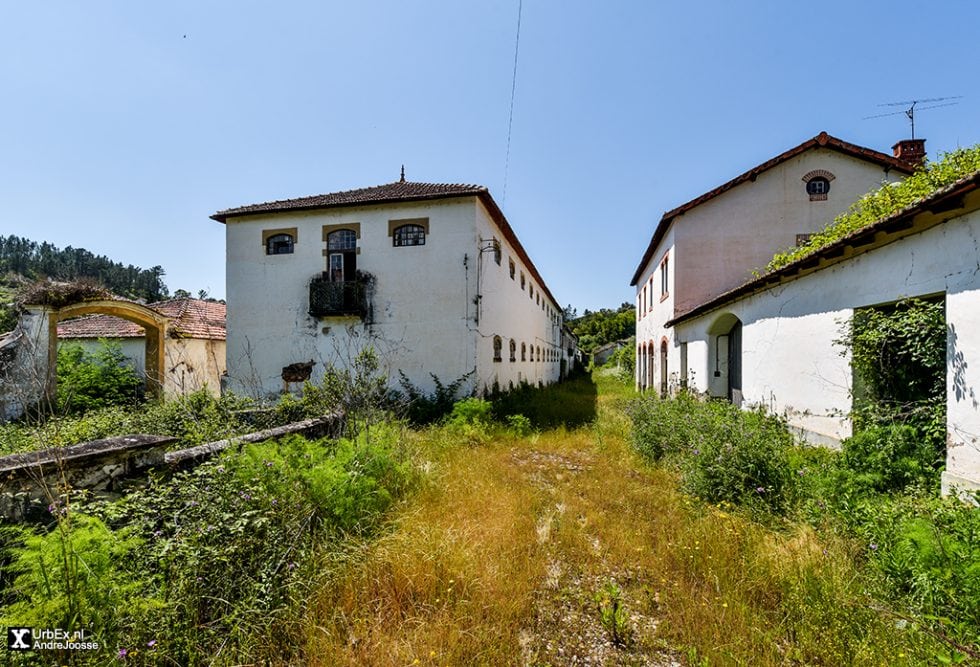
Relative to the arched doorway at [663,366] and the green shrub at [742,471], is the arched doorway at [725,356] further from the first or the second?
the green shrub at [742,471]

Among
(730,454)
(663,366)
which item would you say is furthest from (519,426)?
(663,366)

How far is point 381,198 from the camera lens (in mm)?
10820

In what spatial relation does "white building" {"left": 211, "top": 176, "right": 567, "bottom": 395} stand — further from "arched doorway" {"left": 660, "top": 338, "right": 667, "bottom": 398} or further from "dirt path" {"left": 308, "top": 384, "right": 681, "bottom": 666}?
"arched doorway" {"left": 660, "top": 338, "right": 667, "bottom": 398}

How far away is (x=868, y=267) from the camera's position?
4.66 metres

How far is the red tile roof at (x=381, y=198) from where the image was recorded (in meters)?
10.6

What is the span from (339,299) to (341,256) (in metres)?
1.35


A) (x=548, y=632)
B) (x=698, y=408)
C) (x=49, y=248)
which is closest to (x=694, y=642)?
(x=548, y=632)

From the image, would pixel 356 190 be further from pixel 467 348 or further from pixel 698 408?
pixel 698 408

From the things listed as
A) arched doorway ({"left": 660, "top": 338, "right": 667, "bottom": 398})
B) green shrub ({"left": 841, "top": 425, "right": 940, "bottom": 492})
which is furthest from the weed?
arched doorway ({"left": 660, "top": 338, "right": 667, "bottom": 398})

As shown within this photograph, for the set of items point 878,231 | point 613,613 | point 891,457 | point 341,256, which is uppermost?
point 341,256

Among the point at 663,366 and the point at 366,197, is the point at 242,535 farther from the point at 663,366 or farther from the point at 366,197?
the point at 663,366

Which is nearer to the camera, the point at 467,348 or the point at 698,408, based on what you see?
the point at 698,408

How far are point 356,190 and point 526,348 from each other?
9.85 meters

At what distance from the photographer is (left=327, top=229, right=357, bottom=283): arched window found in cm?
1141
